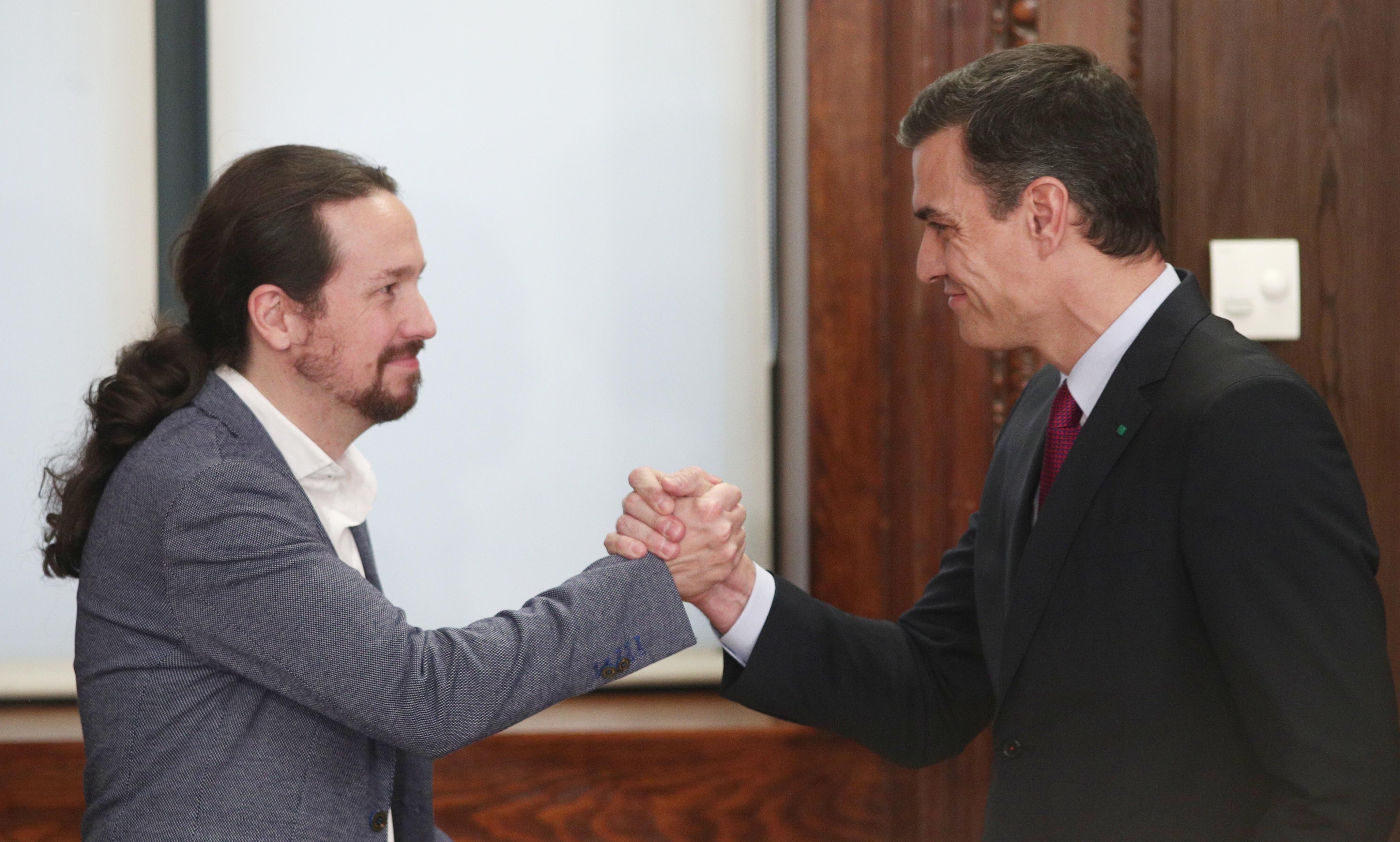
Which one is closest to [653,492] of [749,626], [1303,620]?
[749,626]

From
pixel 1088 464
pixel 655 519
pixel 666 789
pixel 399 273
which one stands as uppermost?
pixel 399 273

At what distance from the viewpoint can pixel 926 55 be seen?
1.97 m

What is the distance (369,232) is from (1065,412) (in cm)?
92

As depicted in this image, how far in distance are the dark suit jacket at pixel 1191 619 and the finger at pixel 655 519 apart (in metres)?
0.41

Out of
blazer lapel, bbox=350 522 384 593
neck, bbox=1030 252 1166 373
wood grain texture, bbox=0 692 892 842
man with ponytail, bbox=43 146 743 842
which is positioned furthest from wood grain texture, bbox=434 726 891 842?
neck, bbox=1030 252 1166 373

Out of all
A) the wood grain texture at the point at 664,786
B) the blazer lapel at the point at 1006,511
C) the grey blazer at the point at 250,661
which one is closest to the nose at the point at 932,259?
the blazer lapel at the point at 1006,511

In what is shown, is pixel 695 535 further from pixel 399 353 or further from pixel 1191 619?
pixel 1191 619

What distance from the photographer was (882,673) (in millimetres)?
1566

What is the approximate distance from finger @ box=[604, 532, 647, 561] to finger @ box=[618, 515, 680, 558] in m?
0.01

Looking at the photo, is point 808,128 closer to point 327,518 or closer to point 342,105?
point 342,105

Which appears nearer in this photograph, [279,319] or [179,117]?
[279,319]

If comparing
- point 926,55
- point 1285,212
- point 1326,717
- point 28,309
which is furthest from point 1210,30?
point 28,309

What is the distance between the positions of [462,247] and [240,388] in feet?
2.77

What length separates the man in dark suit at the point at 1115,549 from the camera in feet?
3.48
